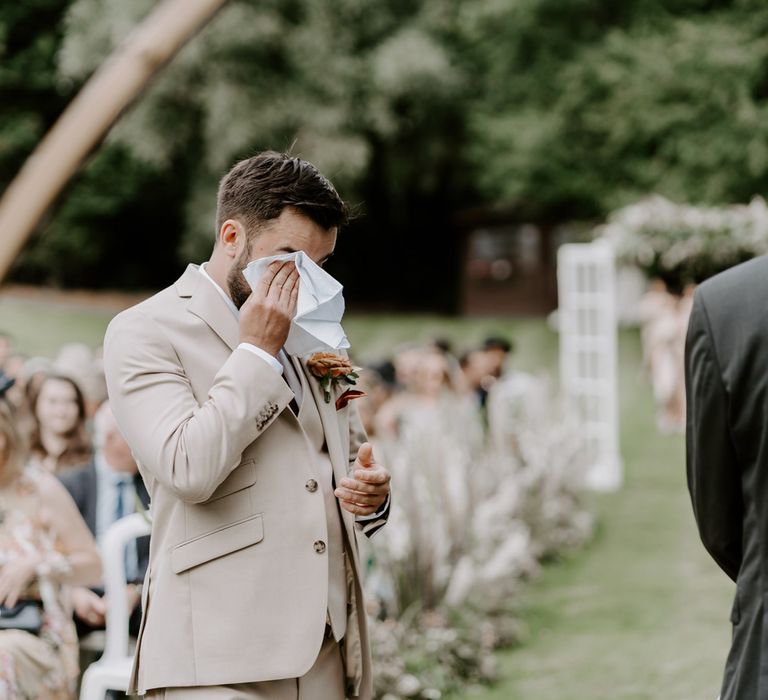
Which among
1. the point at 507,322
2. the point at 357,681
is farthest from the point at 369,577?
the point at 507,322

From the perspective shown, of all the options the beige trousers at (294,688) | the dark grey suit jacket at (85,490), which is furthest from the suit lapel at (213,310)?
the dark grey suit jacket at (85,490)

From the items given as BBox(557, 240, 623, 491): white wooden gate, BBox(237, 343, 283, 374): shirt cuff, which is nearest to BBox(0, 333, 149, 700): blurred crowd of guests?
BBox(237, 343, 283, 374): shirt cuff

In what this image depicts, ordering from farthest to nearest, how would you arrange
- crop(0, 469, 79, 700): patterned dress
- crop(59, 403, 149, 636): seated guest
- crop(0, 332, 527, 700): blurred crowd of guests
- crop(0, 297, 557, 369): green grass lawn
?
crop(0, 297, 557, 369): green grass lawn, crop(59, 403, 149, 636): seated guest, crop(0, 332, 527, 700): blurred crowd of guests, crop(0, 469, 79, 700): patterned dress

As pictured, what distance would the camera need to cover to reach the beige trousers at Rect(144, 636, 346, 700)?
2.34 meters

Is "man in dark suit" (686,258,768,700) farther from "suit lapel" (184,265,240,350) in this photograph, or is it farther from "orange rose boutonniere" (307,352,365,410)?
"suit lapel" (184,265,240,350)

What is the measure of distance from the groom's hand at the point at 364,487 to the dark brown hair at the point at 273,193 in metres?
0.53

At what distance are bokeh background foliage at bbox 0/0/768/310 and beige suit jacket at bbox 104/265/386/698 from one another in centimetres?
2103

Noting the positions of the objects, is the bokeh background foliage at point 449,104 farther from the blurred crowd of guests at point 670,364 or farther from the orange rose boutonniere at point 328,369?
the orange rose boutonniere at point 328,369

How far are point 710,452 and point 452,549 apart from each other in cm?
492

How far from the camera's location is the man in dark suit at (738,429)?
1.89 meters

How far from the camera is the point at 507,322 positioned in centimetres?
3250

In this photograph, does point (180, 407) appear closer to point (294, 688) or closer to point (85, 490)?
point (294, 688)

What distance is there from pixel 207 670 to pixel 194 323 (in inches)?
28.8

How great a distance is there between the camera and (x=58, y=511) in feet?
13.5
